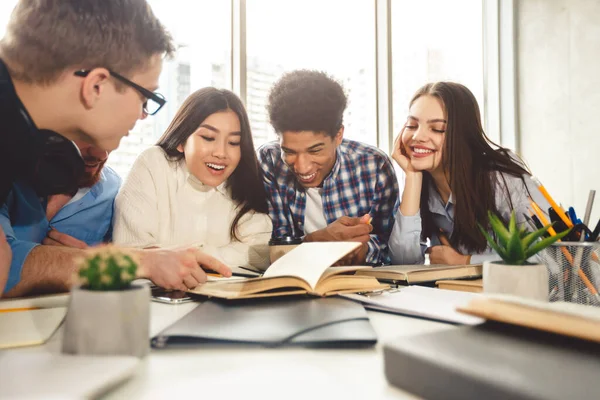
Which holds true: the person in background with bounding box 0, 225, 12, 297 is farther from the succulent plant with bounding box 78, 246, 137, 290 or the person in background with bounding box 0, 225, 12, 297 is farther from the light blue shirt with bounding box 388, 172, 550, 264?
the light blue shirt with bounding box 388, 172, 550, 264

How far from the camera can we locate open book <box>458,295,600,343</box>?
0.39m

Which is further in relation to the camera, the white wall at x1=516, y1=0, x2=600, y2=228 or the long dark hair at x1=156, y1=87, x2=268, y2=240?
the white wall at x1=516, y1=0, x2=600, y2=228

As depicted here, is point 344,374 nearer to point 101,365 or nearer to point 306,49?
point 101,365

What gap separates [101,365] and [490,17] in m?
3.90

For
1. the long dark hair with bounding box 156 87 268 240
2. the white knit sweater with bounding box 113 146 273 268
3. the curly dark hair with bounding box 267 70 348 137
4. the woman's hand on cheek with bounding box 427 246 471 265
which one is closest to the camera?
the woman's hand on cheek with bounding box 427 246 471 265

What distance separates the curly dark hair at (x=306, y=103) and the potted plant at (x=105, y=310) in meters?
1.23

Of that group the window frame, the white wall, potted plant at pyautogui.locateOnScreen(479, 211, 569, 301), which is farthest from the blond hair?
the white wall

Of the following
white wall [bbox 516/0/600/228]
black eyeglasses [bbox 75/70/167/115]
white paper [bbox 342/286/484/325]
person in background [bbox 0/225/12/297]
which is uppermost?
white wall [bbox 516/0/600/228]

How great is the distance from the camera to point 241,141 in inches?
63.6

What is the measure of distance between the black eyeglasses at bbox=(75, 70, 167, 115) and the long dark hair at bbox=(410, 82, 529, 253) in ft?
3.08

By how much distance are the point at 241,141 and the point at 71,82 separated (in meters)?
0.75

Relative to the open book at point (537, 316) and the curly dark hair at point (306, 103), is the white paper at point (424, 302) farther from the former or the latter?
the curly dark hair at point (306, 103)

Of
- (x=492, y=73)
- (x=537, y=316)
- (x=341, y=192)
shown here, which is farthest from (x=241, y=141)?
(x=492, y=73)

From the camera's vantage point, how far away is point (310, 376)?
429 millimetres
